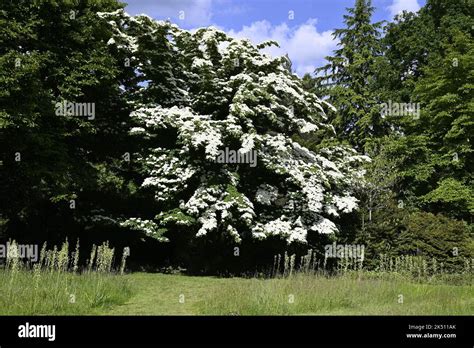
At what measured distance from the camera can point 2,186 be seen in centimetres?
1639

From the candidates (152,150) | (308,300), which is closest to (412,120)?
(152,150)

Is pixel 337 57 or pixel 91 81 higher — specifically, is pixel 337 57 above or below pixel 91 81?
above

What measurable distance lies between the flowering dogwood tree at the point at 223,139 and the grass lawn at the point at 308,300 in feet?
15.6

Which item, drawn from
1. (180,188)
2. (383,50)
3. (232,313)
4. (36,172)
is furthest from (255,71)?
(383,50)

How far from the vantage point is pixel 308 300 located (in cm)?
1012

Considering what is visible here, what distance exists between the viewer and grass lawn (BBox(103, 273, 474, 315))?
377 inches

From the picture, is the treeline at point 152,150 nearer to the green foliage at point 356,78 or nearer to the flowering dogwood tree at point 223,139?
the flowering dogwood tree at point 223,139

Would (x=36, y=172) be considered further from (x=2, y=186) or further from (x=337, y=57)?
(x=337, y=57)

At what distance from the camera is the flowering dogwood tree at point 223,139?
647 inches

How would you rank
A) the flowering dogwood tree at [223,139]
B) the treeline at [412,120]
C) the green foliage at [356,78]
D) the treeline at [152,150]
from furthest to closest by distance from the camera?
the green foliage at [356,78] < the treeline at [412,120] < the flowering dogwood tree at [223,139] < the treeline at [152,150]

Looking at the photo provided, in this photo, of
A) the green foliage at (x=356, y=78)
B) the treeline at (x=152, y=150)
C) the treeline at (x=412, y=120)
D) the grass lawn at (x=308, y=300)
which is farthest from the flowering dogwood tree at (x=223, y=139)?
the green foliage at (x=356, y=78)

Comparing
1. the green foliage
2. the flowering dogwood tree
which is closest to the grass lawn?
the flowering dogwood tree

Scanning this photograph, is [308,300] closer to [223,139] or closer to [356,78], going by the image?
[223,139]
